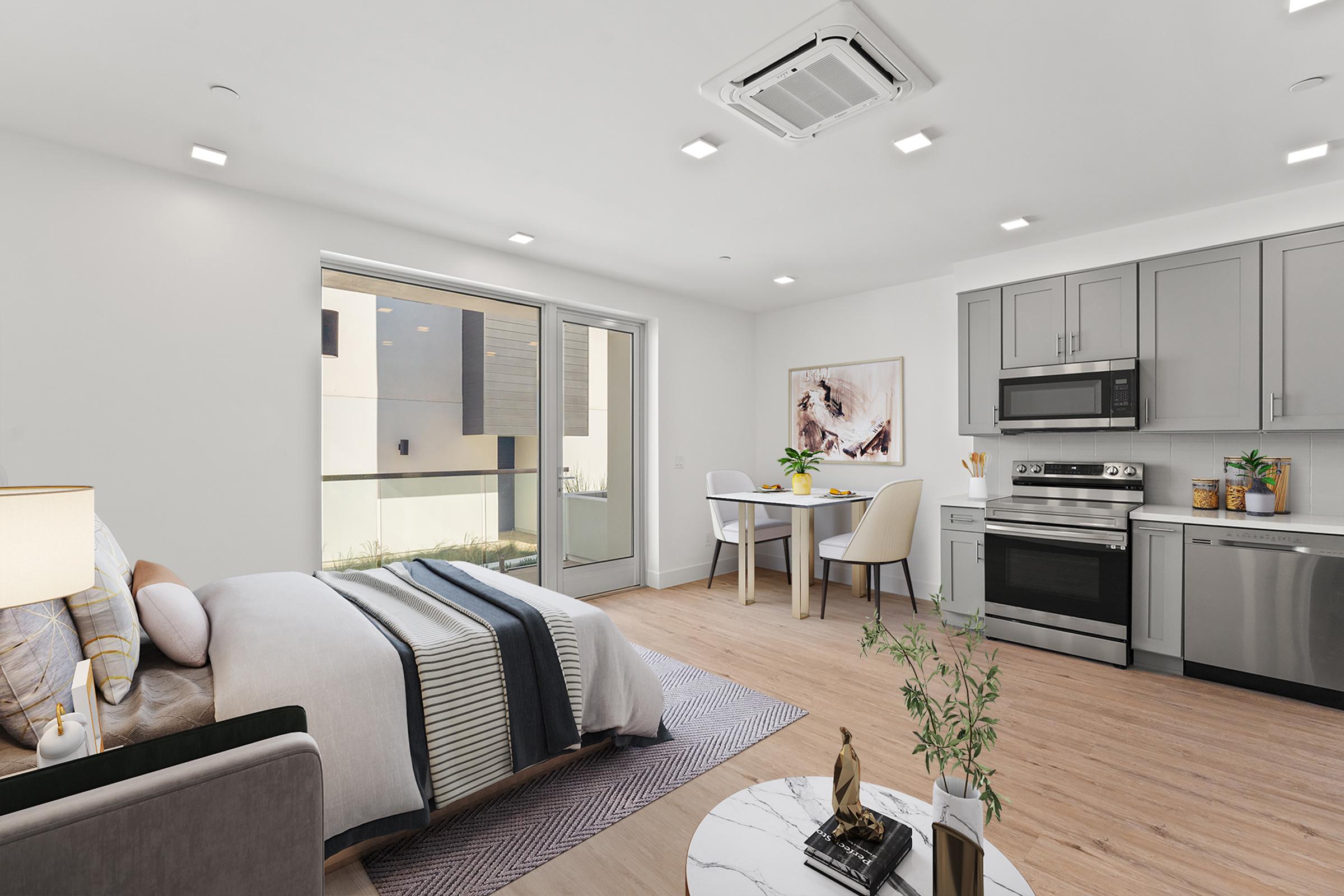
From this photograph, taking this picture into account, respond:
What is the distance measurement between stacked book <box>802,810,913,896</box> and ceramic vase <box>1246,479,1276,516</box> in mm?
3349

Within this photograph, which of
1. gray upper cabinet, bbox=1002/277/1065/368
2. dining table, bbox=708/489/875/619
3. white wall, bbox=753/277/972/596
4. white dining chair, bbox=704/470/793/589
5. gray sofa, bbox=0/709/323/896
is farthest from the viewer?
white dining chair, bbox=704/470/793/589

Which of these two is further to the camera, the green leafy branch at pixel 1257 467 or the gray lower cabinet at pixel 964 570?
the gray lower cabinet at pixel 964 570

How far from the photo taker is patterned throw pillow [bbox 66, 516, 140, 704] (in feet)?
5.17

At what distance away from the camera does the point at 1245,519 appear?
10.5ft

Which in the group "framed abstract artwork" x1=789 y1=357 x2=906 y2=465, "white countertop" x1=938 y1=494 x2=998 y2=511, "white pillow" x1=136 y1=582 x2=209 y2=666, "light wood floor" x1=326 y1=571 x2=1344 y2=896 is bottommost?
"light wood floor" x1=326 y1=571 x2=1344 y2=896

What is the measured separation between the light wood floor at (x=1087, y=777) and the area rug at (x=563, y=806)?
61 mm

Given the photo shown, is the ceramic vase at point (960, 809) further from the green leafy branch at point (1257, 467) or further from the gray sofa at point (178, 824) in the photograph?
the green leafy branch at point (1257, 467)

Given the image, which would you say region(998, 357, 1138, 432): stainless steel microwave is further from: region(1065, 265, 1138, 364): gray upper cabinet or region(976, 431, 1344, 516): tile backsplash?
region(976, 431, 1344, 516): tile backsplash

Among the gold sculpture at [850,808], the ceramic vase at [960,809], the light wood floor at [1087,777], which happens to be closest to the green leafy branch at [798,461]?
the light wood floor at [1087,777]

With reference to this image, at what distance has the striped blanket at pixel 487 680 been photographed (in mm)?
1957

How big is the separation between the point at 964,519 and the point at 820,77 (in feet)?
9.93

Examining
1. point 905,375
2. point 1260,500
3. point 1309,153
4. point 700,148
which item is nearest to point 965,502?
point 905,375

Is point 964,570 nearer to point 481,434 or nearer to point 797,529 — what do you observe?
point 797,529

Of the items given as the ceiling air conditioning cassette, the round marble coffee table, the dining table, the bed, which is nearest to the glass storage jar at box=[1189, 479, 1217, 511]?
the dining table
